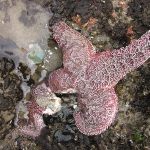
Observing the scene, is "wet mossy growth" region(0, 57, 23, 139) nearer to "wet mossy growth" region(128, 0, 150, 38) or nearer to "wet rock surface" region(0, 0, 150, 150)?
"wet rock surface" region(0, 0, 150, 150)

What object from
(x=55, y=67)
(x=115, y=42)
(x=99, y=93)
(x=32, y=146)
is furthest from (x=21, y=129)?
(x=115, y=42)

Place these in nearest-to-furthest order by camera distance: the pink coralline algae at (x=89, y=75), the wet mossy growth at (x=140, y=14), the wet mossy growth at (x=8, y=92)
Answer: the pink coralline algae at (x=89, y=75)
the wet mossy growth at (x=140, y=14)
the wet mossy growth at (x=8, y=92)

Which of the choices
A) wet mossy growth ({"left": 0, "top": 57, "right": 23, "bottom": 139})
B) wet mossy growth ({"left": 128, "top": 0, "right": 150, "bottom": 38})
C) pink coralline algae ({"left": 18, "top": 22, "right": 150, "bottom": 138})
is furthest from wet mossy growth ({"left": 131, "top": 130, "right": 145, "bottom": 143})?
wet mossy growth ({"left": 0, "top": 57, "right": 23, "bottom": 139})

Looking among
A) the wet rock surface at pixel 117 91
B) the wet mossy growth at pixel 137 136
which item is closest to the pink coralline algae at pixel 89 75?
the wet rock surface at pixel 117 91

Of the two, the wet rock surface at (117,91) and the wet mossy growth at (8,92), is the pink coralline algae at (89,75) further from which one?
the wet mossy growth at (8,92)

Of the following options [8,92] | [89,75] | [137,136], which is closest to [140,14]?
[89,75]

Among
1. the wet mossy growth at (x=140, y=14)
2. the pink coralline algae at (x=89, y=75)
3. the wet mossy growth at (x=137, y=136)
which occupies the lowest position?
the wet mossy growth at (x=137, y=136)

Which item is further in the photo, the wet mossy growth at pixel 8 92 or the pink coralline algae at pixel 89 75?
the wet mossy growth at pixel 8 92

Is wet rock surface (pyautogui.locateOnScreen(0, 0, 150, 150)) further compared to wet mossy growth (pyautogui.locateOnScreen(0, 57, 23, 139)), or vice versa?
wet mossy growth (pyautogui.locateOnScreen(0, 57, 23, 139))
